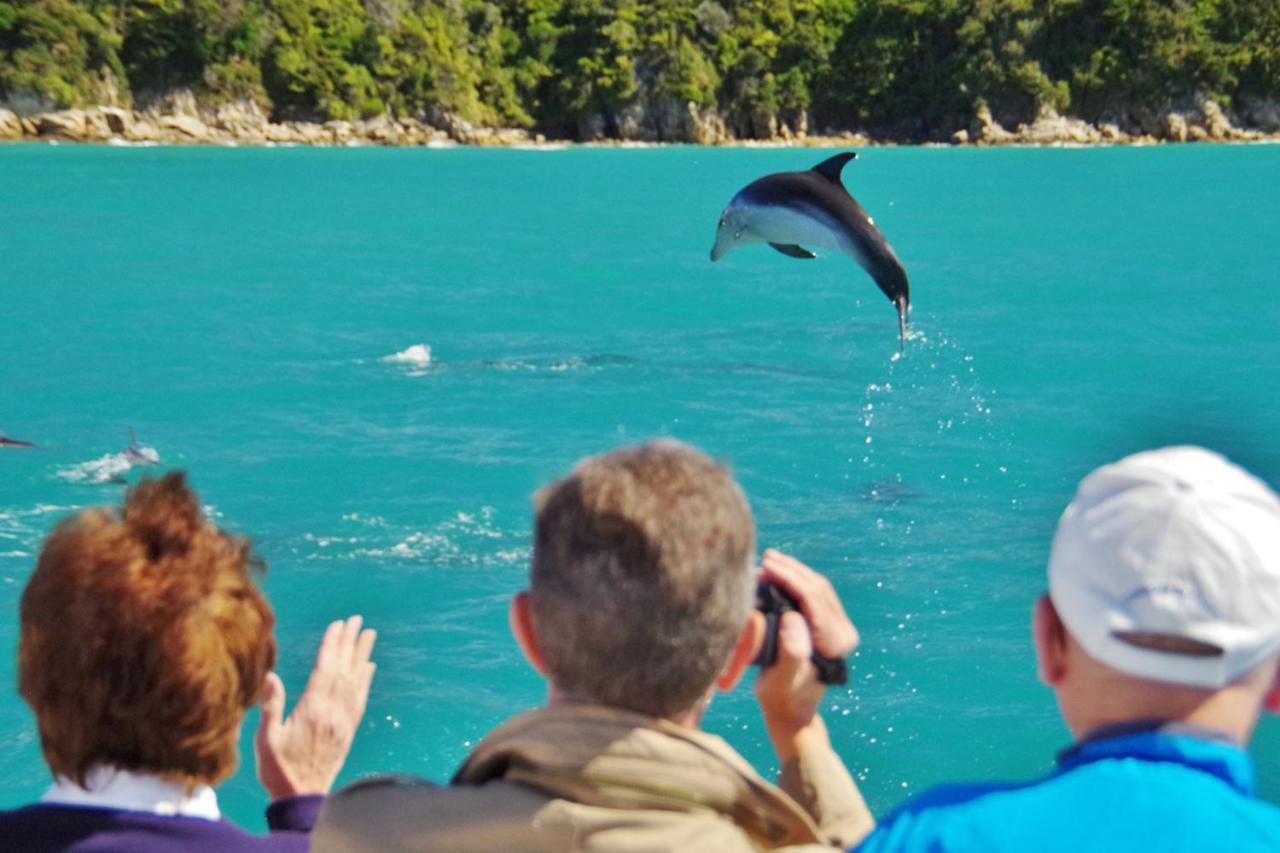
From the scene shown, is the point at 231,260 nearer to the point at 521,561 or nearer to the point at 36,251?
the point at 36,251

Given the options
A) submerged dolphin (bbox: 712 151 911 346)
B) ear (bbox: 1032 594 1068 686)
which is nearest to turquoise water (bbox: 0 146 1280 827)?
submerged dolphin (bbox: 712 151 911 346)

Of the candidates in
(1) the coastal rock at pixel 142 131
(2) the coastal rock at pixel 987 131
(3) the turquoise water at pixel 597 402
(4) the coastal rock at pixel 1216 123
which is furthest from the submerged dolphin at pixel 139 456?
(4) the coastal rock at pixel 1216 123

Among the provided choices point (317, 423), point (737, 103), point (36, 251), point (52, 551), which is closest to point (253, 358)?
point (317, 423)

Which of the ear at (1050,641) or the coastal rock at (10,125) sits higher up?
the ear at (1050,641)

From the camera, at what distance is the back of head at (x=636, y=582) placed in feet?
4.71

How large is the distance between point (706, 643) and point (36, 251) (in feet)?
79.9

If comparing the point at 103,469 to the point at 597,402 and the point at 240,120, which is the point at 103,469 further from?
the point at 240,120

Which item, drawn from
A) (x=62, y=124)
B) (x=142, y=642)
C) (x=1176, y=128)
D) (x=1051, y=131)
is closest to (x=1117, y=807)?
(x=142, y=642)

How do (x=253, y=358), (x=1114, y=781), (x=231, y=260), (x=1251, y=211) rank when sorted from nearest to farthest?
1. (x=1114, y=781)
2. (x=253, y=358)
3. (x=231, y=260)
4. (x=1251, y=211)

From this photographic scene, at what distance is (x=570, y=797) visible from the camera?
1396 mm

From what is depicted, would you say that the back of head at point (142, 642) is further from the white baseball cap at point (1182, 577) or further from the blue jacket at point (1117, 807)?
the white baseball cap at point (1182, 577)

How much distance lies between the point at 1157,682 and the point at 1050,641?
126mm

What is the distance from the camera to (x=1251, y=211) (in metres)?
33.5

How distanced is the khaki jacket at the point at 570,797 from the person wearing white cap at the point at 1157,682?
0.16 m
